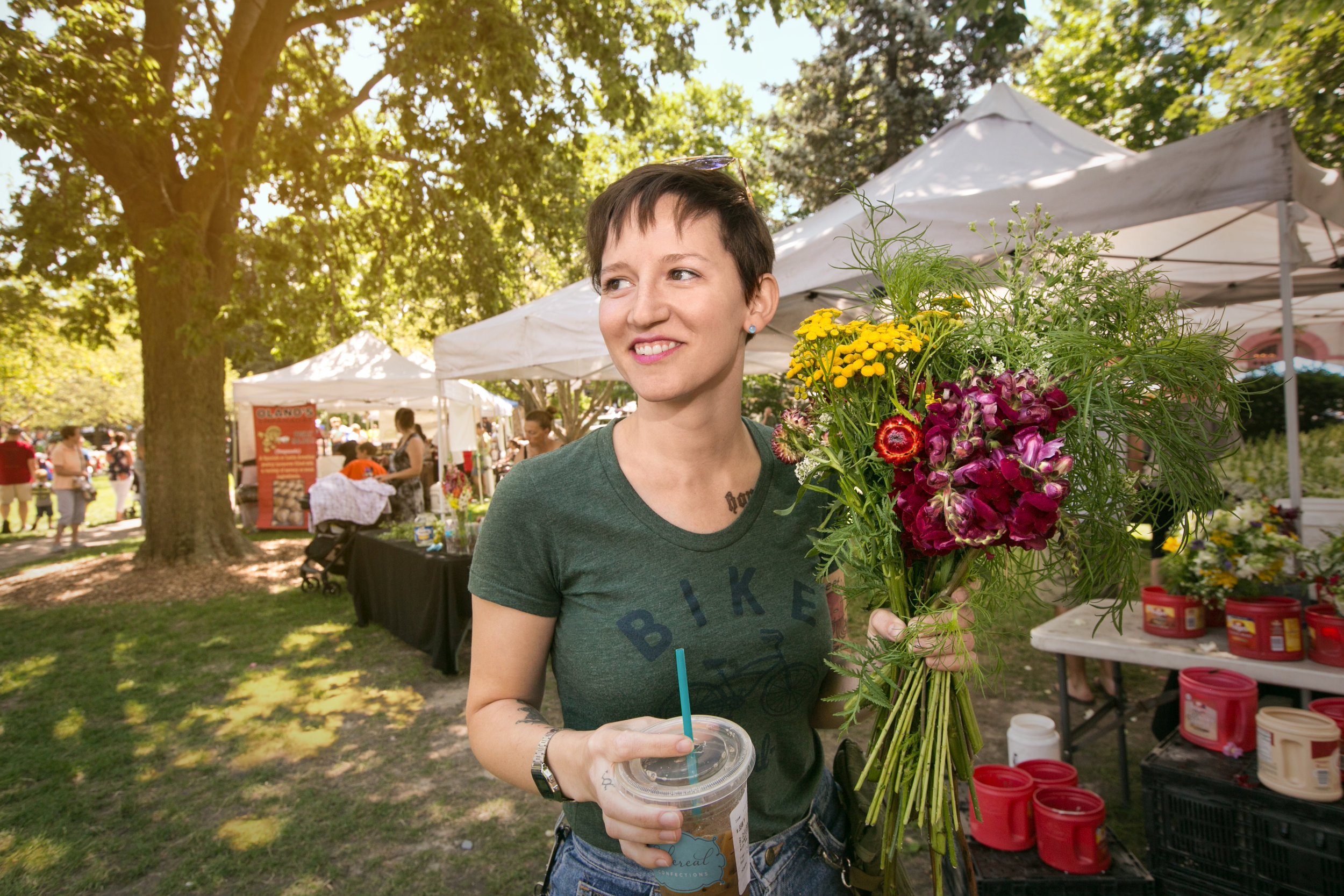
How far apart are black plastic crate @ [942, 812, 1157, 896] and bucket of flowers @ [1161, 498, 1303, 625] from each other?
121 cm

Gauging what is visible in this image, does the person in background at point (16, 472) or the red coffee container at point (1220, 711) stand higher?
the person in background at point (16, 472)

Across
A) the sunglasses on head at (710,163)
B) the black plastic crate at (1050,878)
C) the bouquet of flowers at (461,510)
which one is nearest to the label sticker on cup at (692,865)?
the sunglasses on head at (710,163)

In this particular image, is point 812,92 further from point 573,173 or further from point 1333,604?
point 1333,604

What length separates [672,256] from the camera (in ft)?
4.27

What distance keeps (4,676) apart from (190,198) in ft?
19.2

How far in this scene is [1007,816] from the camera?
2.67 m

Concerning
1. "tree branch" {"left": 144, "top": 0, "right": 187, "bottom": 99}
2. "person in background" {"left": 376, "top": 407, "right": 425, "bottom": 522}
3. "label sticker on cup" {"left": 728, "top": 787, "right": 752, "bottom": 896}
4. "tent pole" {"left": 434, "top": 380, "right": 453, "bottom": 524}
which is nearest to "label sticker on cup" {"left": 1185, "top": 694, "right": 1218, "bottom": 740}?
"label sticker on cup" {"left": 728, "top": 787, "right": 752, "bottom": 896}

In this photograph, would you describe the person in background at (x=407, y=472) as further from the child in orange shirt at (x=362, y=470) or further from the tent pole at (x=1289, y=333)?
the tent pole at (x=1289, y=333)

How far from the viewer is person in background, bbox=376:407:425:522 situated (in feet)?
32.0

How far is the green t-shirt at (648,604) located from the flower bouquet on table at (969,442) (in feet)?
0.52

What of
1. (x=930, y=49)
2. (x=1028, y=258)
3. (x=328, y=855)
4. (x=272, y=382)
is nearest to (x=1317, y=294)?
(x=1028, y=258)

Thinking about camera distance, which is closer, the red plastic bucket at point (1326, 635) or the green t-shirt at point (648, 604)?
the green t-shirt at point (648, 604)

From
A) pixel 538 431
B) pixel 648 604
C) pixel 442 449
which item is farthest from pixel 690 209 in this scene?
pixel 442 449

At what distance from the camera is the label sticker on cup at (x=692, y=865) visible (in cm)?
99
